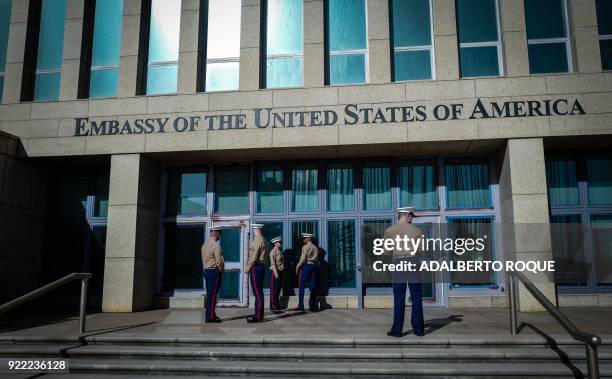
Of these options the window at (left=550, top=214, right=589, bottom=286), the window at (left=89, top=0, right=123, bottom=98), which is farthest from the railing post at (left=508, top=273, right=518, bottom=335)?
the window at (left=89, top=0, right=123, bottom=98)

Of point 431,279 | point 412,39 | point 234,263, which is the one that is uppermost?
point 412,39

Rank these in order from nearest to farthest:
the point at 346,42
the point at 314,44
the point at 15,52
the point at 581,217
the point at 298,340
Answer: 1. the point at 298,340
2. the point at 581,217
3. the point at 314,44
4. the point at 346,42
5. the point at 15,52

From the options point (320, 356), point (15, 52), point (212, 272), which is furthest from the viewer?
point (15, 52)

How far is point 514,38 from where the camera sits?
1167 centimetres

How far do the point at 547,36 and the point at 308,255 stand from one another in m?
7.91

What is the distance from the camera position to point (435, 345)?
7.01 meters

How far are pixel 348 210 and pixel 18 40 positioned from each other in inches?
396

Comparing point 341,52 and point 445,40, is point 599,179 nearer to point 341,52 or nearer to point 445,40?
point 445,40

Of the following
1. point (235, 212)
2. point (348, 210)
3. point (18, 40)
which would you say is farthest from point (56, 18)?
point (348, 210)

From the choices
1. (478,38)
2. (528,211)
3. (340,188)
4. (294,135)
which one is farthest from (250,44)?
(528,211)

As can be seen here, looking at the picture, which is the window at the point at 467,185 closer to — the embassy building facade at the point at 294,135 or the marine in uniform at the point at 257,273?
the embassy building facade at the point at 294,135

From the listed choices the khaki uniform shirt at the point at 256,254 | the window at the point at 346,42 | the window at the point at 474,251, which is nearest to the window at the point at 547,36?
the window at the point at 474,251

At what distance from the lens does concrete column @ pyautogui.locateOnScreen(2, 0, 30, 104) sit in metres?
13.1

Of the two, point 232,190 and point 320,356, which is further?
point 232,190
